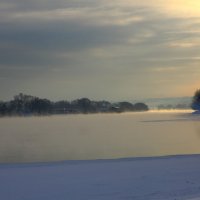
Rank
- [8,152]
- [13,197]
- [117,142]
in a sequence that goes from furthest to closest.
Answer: [117,142] → [8,152] → [13,197]

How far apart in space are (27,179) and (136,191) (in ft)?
13.2

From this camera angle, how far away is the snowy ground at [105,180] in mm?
11912

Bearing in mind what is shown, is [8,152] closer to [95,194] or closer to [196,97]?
[95,194]

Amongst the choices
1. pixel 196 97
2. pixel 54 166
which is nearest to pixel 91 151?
pixel 54 166

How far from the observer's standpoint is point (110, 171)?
54.3 ft

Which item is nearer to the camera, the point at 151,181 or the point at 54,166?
the point at 151,181

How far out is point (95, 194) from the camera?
1203 cm

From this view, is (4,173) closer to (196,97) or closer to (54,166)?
(54,166)

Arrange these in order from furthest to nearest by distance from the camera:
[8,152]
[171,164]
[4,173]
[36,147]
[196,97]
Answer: [196,97]
[36,147]
[8,152]
[171,164]
[4,173]

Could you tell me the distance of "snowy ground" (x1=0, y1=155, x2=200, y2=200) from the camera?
11912 mm

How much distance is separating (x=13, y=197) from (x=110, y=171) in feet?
17.2

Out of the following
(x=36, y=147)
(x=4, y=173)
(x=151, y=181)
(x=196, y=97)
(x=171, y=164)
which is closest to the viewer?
(x=151, y=181)

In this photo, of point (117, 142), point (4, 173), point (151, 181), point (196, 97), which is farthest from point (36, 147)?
point (196, 97)

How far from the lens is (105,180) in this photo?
14391 mm
